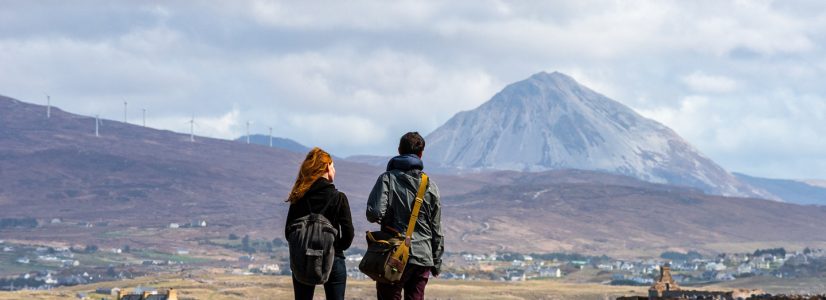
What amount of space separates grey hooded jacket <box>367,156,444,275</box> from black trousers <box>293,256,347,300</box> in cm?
106

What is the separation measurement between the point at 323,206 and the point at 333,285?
38.3 inches

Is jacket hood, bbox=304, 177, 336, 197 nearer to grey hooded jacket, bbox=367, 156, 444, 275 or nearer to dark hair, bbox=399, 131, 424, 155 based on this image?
grey hooded jacket, bbox=367, 156, 444, 275

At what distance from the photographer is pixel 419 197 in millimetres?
20891

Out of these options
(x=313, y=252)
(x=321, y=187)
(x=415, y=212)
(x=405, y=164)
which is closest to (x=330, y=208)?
(x=321, y=187)

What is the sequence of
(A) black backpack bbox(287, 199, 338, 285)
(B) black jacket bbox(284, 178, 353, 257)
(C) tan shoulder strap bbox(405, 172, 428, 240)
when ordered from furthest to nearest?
(C) tan shoulder strap bbox(405, 172, 428, 240), (B) black jacket bbox(284, 178, 353, 257), (A) black backpack bbox(287, 199, 338, 285)

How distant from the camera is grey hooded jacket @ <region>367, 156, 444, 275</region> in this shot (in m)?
20.9

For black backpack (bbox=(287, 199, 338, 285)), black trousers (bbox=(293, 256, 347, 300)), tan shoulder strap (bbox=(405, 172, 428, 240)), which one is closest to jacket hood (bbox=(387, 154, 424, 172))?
tan shoulder strap (bbox=(405, 172, 428, 240))

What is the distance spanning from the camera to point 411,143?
21422mm

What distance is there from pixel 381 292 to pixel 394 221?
946 mm

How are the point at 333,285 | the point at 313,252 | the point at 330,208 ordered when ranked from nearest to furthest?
the point at 313,252 < the point at 330,208 < the point at 333,285

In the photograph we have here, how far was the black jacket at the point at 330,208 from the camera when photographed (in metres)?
19.9

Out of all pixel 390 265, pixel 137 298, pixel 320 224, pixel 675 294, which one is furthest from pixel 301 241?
pixel 675 294

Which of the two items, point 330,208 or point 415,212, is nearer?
point 330,208

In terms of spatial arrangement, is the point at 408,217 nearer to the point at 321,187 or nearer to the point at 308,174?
the point at 321,187
